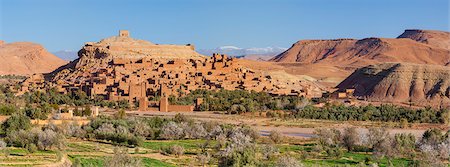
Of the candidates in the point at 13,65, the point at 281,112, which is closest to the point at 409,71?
the point at 281,112

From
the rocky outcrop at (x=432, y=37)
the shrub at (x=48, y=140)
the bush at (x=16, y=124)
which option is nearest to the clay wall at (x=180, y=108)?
the bush at (x=16, y=124)

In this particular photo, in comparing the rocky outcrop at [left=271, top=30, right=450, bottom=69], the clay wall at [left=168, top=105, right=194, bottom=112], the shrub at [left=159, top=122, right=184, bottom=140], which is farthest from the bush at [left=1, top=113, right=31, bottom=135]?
the rocky outcrop at [left=271, top=30, right=450, bottom=69]

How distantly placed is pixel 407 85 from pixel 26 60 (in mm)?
54228

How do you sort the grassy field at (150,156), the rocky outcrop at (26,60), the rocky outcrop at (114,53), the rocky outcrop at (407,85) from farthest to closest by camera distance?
the rocky outcrop at (26,60) < the rocky outcrop at (114,53) < the rocky outcrop at (407,85) < the grassy field at (150,156)

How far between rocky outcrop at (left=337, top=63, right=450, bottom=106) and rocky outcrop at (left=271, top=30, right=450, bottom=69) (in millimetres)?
33943

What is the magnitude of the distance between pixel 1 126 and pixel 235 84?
82.1ft

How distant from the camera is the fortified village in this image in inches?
1938

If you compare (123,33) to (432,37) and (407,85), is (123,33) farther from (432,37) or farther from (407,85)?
(432,37)

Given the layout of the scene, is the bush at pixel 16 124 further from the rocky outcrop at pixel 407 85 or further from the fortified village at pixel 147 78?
the rocky outcrop at pixel 407 85

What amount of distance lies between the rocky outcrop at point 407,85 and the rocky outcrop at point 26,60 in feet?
142

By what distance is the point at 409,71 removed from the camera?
59.5 m

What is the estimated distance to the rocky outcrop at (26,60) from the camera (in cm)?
8881

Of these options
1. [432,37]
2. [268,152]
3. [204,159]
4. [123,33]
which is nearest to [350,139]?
[268,152]

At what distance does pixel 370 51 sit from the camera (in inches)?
4407
